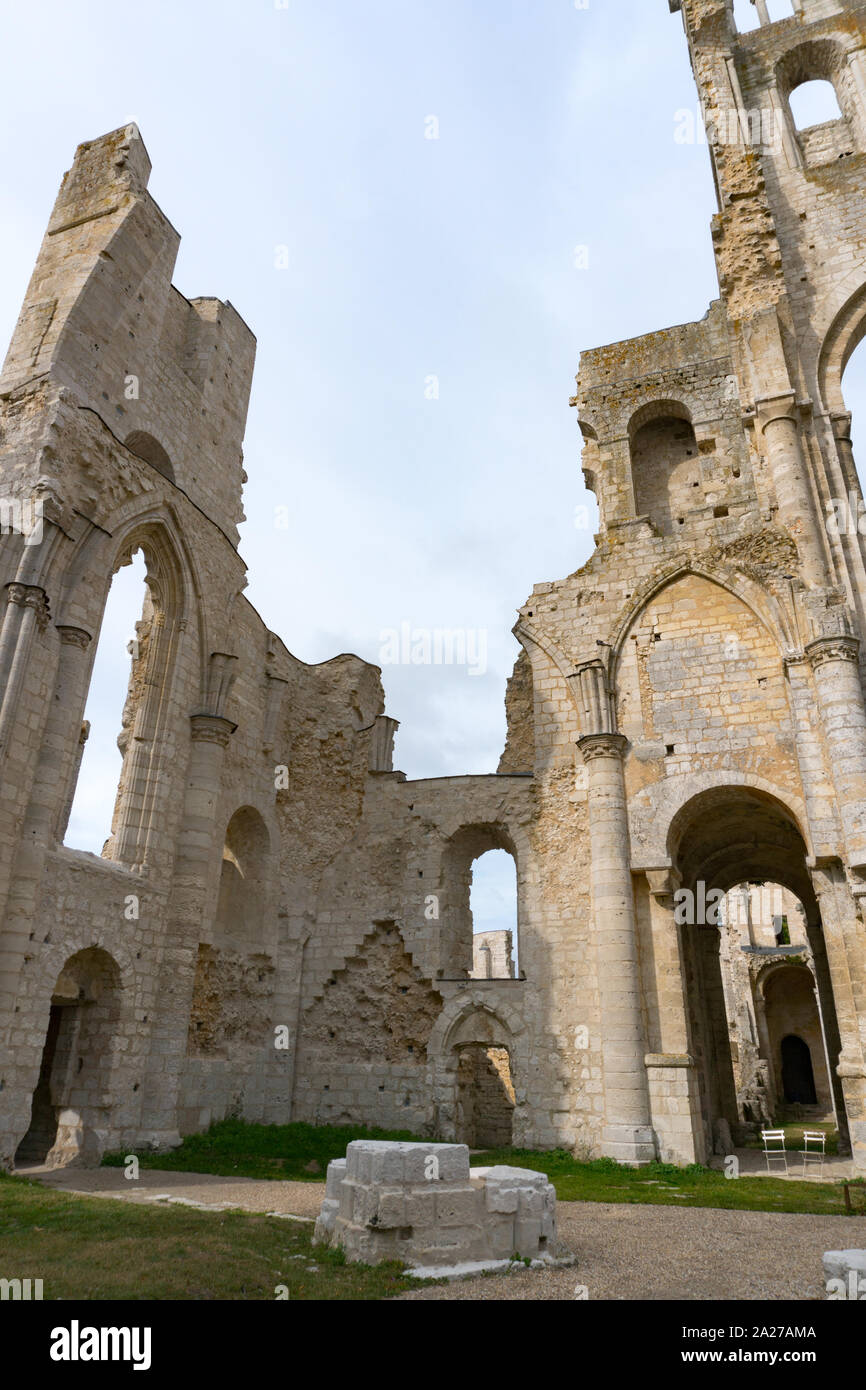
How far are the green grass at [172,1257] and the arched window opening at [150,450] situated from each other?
37.2ft

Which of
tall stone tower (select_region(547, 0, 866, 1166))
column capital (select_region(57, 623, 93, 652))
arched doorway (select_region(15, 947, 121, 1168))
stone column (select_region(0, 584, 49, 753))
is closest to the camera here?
stone column (select_region(0, 584, 49, 753))

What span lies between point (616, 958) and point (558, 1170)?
3.02 m

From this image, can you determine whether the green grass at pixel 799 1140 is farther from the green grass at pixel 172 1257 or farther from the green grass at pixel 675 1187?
the green grass at pixel 172 1257

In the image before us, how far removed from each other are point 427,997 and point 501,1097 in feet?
9.10

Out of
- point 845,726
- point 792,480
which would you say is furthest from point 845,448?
point 845,726

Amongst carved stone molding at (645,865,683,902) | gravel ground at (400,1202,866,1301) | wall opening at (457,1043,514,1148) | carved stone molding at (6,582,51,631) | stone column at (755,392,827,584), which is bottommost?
gravel ground at (400,1202,866,1301)

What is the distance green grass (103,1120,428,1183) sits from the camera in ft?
34.0

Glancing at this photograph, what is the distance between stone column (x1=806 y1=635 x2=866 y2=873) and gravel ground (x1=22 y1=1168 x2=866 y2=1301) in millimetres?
5281

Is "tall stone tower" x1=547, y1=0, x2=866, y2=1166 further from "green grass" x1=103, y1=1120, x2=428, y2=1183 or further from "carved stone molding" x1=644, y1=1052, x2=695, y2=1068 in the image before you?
"green grass" x1=103, y1=1120, x2=428, y2=1183

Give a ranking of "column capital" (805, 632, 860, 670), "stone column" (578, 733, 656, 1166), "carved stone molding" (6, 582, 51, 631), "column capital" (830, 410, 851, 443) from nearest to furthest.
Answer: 1. "carved stone molding" (6, 582, 51, 631)
2. "stone column" (578, 733, 656, 1166)
3. "column capital" (805, 632, 860, 670)
4. "column capital" (830, 410, 851, 443)

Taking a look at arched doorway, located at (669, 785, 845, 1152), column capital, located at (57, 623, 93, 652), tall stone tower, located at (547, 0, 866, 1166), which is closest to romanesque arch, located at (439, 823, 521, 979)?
tall stone tower, located at (547, 0, 866, 1166)

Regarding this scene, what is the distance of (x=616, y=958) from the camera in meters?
12.8

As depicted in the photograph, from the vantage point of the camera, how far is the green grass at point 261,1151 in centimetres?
1037

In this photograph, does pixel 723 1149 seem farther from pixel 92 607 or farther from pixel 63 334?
pixel 63 334
